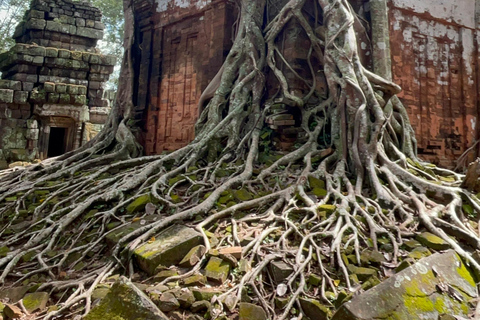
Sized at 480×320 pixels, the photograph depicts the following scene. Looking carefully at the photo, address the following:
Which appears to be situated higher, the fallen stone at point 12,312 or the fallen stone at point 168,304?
the fallen stone at point 168,304

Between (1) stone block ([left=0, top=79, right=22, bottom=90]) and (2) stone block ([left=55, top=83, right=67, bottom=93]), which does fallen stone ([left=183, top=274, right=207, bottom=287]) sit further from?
(1) stone block ([left=0, top=79, right=22, bottom=90])

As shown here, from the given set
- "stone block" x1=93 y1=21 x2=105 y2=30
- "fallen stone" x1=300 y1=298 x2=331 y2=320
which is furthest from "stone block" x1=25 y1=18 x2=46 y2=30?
"fallen stone" x1=300 y1=298 x2=331 y2=320

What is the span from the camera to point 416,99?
19.4 ft

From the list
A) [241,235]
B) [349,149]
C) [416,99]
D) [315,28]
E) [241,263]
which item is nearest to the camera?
[241,263]

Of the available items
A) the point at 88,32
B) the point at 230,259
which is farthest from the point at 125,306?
the point at 88,32

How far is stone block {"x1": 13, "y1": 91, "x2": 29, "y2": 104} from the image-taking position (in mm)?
9234

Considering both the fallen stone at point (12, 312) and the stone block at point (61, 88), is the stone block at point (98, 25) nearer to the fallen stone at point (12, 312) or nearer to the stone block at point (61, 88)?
the stone block at point (61, 88)

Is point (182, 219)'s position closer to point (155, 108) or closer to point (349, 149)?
point (349, 149)

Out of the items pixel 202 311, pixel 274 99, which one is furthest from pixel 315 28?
pixel 202 311

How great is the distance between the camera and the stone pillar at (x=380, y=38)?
519 centimetres

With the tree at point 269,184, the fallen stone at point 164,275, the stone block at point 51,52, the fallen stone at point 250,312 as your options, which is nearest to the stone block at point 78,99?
the stone block at point 51,52

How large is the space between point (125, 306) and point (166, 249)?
71 cm

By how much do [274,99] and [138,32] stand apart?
3670 mm

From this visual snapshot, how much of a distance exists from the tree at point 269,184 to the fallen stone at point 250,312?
9 centimetres
